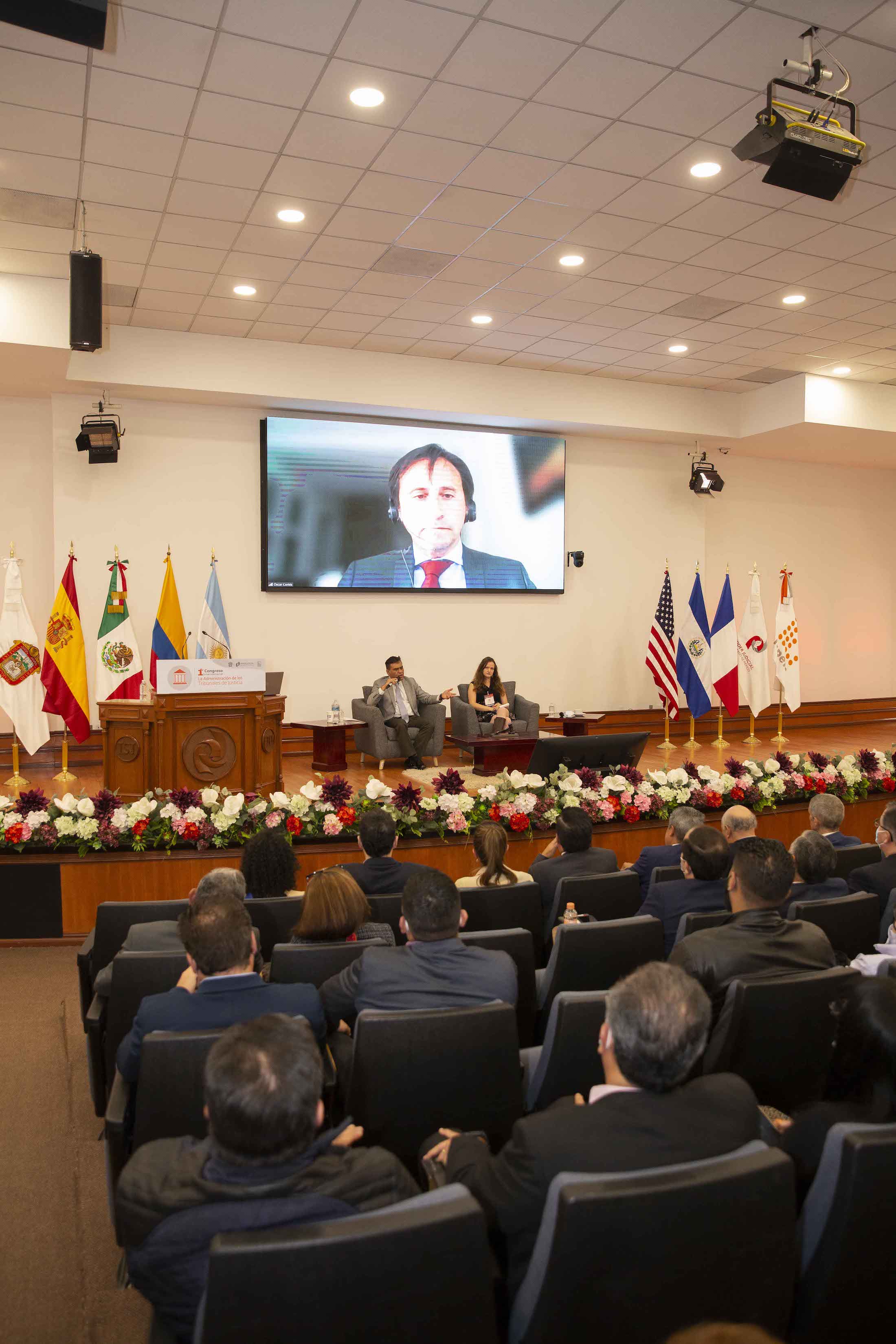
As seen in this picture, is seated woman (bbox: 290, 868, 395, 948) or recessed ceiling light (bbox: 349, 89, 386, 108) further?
recessed ceiling light (bbox: 349, 89, 386, 108)

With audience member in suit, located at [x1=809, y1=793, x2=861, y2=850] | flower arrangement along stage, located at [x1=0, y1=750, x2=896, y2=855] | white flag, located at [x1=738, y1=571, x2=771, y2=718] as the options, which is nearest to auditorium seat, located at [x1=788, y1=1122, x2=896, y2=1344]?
audience member in suit, located at [x1=809, y1=793, x2=861, y2=850]

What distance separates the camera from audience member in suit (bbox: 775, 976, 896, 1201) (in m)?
1.80

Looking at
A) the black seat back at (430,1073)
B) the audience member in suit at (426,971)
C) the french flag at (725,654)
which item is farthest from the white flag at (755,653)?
the black seat back at (430,1073)

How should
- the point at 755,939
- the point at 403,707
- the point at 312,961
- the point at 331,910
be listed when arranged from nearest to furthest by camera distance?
the point at 755,939
the point at 312,961
the point at 331,910
the point at 403,707

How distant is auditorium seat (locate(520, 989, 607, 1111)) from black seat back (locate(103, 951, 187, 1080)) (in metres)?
1.07

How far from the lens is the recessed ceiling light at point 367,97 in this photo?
5102mm

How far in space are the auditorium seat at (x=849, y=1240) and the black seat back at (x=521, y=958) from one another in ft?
4.58

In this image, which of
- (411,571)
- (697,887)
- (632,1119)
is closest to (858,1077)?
(632,1119)

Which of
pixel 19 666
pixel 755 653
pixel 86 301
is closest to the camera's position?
pixel 86 301

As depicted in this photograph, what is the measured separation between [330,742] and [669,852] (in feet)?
19.2

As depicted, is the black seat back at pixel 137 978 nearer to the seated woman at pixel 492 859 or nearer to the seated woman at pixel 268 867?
the seated woman at pixel 268 867

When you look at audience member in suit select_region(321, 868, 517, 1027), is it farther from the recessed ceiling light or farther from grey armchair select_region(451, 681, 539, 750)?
grey armchair select_region(451, 681, 539, 750)

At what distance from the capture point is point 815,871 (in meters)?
3.63

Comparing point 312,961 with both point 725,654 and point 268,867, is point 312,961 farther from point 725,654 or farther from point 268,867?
point 725,654
